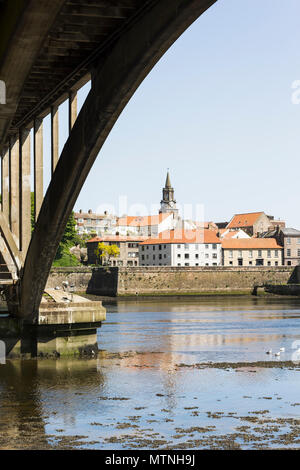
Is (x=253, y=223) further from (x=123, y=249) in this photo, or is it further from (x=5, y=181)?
(x=5, y=181)

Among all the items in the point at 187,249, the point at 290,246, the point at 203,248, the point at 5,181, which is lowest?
the point at 187,249

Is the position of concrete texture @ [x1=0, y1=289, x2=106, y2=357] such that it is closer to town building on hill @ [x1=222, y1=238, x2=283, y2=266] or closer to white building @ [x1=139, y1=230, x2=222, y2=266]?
white building @ [x1=139, y1=230, x2=222, y2=266]

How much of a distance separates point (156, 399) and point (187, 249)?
316ft

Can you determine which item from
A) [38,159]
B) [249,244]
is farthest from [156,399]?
[249,244]

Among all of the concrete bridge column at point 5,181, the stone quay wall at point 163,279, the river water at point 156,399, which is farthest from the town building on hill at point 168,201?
the concrete bridge column at point 5,181

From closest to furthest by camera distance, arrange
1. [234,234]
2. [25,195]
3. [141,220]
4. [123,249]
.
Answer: [25,195] → [123,249] → [234,234] → [141,220]

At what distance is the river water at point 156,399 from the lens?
534 inches

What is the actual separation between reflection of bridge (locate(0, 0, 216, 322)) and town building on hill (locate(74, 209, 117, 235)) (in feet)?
447

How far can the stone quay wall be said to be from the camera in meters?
93.4

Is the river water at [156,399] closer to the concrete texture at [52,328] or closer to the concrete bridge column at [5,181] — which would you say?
the concrete texture at [52,328]

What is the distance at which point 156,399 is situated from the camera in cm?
1772

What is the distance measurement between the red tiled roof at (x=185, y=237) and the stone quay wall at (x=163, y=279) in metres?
16.9
